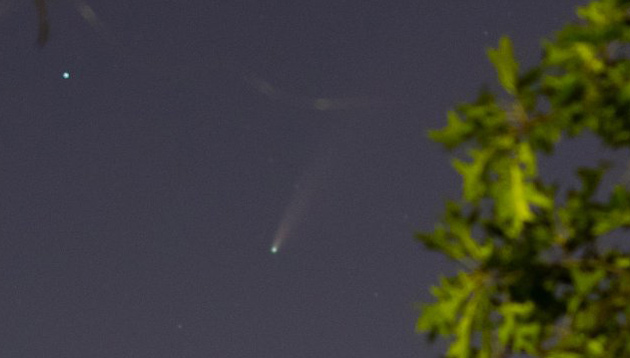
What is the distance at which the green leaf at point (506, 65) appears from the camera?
3.57 metres

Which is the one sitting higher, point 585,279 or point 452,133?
point 452,133

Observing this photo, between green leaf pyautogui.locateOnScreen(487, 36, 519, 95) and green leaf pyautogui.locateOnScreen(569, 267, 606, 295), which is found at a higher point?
green leaf pyautogui.locateOnScreen(487, 36, 519, 95)

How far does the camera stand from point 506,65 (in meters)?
3.59

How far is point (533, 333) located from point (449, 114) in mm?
1209

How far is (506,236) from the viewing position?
3.87 meters

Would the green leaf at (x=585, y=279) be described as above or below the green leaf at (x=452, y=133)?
below

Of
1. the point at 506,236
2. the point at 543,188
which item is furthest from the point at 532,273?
the point at 543,188

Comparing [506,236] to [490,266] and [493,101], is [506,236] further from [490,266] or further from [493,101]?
[493,101]

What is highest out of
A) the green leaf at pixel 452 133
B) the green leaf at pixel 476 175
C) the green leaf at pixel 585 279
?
the green leaf at pixel 452 133

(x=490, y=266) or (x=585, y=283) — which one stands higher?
(x=490, y=266)

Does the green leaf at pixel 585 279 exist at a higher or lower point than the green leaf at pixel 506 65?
lower

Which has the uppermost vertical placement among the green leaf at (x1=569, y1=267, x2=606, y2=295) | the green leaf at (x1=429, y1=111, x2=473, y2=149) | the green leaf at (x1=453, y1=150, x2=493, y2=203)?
the green leaf at (x1=429, y1=111, x2=473, y2=149)

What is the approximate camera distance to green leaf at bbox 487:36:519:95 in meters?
3.57

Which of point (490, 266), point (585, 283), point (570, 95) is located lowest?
point (585, 283)
